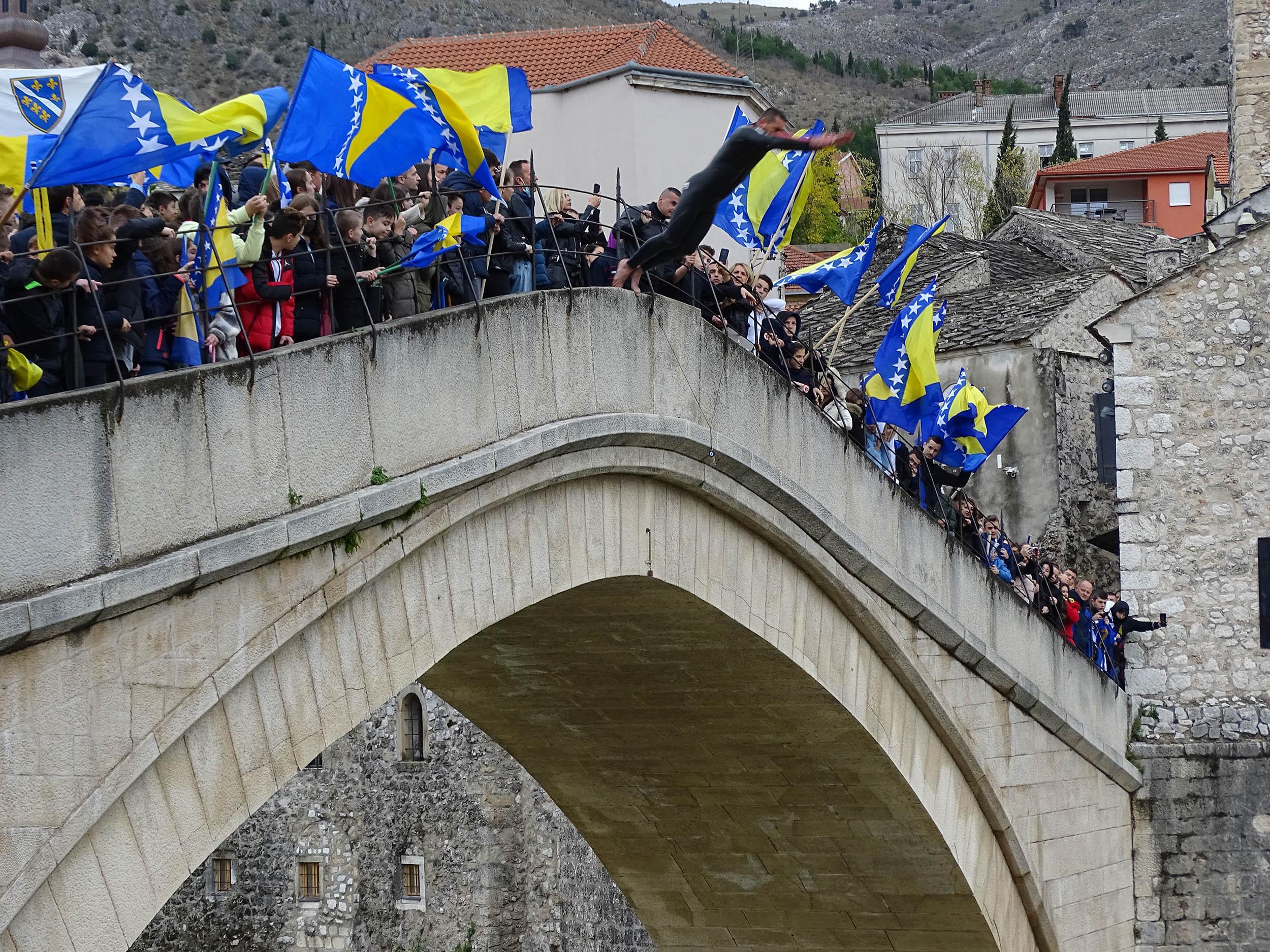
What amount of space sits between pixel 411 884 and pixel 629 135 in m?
12.8

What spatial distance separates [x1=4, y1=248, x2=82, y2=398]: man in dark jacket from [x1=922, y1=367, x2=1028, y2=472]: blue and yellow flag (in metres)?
11.9

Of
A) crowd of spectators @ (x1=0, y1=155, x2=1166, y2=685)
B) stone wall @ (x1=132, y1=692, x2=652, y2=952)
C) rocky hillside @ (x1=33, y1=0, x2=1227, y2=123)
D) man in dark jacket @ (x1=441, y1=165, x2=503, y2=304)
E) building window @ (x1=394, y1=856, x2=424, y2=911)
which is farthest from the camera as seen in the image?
rocky hillside @ (x1=33, y1=0, x2=1227, y2=123)

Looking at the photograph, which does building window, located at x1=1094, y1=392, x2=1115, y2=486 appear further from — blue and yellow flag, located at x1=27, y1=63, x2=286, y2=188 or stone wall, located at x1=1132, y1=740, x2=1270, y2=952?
blue and yellow flag, located at x1=27, y1=63, x2=286, y2=188

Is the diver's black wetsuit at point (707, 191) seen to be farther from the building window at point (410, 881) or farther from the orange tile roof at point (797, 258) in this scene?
the orange tile roof at point (797, 258)

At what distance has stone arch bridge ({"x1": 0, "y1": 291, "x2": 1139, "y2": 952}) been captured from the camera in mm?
7148

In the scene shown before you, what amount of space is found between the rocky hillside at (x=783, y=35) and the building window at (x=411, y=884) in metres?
32.6

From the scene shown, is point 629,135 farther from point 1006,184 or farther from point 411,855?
point 1006,184

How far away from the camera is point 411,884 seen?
30.6m

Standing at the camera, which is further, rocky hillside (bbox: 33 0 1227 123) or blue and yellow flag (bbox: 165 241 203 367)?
rocky hillside (bbox: 33 0 1227 123)

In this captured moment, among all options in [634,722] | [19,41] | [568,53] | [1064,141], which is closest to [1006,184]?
[1064,141]

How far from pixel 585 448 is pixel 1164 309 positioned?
9317mm

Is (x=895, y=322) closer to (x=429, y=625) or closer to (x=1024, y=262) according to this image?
(x=429, y=625)

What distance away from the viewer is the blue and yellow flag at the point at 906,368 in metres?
15.9

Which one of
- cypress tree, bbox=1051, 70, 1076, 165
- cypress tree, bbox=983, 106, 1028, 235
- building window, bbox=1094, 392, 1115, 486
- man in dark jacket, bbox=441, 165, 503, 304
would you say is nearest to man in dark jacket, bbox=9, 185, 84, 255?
man in dark jacket, bbox=441, 165, 503, 304
